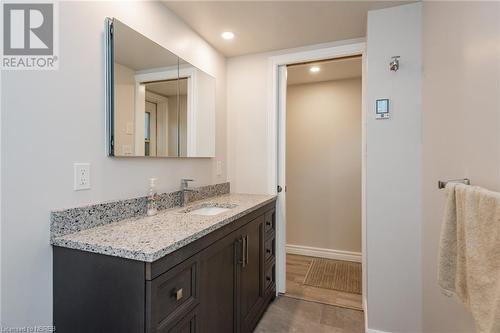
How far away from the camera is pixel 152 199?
164cm

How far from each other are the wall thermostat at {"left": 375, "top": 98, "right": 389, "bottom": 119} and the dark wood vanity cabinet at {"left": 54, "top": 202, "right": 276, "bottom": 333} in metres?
1.25

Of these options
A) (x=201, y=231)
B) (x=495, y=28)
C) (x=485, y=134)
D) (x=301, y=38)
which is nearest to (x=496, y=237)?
(x=485, y=134)

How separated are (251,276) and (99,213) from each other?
1.08 m

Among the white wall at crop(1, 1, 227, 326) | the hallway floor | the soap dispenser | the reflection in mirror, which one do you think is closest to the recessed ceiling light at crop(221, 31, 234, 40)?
the reflection in mirror

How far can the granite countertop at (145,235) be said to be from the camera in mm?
998

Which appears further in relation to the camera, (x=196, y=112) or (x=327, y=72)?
(x=327, y=72)

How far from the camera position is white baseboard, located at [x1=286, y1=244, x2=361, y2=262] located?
3.38m

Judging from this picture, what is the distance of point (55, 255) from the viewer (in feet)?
3.79

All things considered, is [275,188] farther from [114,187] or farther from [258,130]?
[114,187]

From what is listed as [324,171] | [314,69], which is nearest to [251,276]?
[324,171]

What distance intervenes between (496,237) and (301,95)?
10.0 ft

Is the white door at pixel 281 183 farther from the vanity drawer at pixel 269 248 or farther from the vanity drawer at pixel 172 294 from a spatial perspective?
the vanity drawer at pixel 172 294

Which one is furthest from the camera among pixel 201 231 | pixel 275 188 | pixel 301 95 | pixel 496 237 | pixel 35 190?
pixel 301 95

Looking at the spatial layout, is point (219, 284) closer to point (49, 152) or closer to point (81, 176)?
point (81, 176)
